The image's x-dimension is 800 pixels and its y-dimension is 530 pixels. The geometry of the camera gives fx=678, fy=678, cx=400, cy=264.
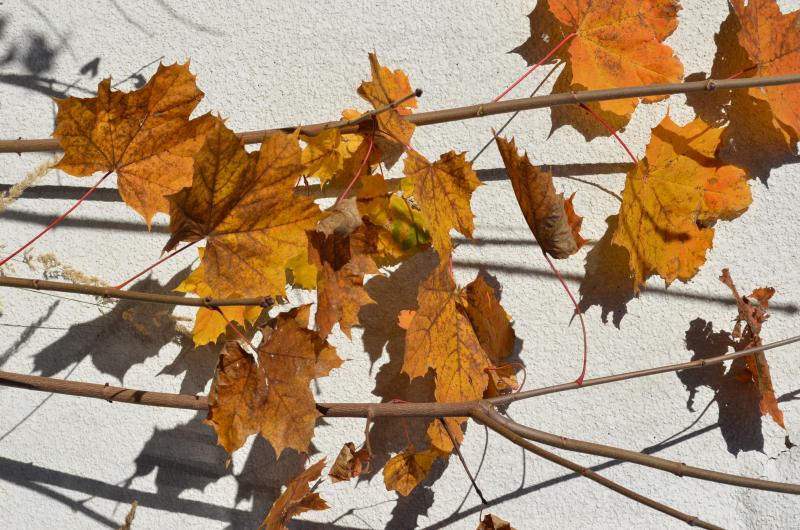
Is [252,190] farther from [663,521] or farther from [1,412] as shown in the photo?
[663,521]

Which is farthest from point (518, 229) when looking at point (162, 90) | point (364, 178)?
point (162, 90)

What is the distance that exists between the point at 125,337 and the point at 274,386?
31 cm

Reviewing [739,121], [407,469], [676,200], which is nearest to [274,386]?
[407,469]

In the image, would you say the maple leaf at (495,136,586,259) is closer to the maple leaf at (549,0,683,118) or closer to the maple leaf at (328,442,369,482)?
the maple leaf at (549,0,683,118)

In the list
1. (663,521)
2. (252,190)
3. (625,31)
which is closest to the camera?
(252,190)

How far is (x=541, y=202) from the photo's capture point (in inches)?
27.6

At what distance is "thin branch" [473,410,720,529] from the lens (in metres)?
0.63

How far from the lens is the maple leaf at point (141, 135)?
706mm

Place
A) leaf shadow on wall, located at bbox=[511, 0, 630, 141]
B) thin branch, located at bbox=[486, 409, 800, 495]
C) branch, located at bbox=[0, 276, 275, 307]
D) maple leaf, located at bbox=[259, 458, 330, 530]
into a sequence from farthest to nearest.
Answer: leaf shadow on wall, located at bbox=[511, 0, 630, 141] < maple leaf, located at bbox=[259, 458, 330, 530] < thin branch, located at bbox=[486, 409, 800, 495] < branch, located at bbox=[0, 276, 275, 307]

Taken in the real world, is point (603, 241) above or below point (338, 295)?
above

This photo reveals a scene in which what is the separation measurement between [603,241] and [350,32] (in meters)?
0.43

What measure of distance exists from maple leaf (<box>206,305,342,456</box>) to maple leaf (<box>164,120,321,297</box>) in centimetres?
6

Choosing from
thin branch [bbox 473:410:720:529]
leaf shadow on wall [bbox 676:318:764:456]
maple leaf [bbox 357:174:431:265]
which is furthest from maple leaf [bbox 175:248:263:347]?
leaf shadow on wall [bbox 676:318:764:456]

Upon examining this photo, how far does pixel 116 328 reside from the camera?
90cm
